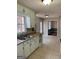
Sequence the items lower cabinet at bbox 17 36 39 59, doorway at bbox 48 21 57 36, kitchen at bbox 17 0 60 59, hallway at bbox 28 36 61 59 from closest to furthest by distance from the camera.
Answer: lower cabinet at bbox 17 36 39 59 < kitchen at bbox 17 0 60 59 < hallway at bbox 28 36 61 59 < doorway at bbox 48 21 57 36

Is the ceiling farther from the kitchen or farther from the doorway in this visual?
the doorway

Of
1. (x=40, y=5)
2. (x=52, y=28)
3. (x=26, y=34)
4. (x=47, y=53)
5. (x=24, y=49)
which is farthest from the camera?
(x=52, y=28)

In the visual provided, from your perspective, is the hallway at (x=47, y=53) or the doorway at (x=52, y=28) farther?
the doorway at (x=52, y=28)

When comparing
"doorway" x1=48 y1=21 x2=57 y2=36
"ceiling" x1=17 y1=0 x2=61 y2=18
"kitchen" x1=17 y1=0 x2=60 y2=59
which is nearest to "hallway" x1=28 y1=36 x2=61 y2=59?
"kitchen" x1=17 y1=0 x2=60 y2=59

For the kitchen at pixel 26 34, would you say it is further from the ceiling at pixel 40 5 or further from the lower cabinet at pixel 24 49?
the ceiling at pixel 40 5

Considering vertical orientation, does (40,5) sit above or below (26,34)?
above

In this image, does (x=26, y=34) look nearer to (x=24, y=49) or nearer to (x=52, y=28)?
(x=24, y=49)

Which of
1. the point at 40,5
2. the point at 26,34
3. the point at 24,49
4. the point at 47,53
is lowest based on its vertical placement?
the point at 47,53

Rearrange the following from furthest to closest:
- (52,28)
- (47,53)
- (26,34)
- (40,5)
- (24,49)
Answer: (52,28) → (26,34) → (47,53) → (40,5) → (24,49)

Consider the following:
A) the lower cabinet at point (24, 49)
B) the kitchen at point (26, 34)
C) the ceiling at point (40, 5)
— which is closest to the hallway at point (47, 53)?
the kitchen at point (26, 34)

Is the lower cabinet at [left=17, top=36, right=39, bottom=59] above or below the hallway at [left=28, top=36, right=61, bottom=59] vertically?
above

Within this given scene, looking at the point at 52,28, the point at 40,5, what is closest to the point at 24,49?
the point at 40,5
